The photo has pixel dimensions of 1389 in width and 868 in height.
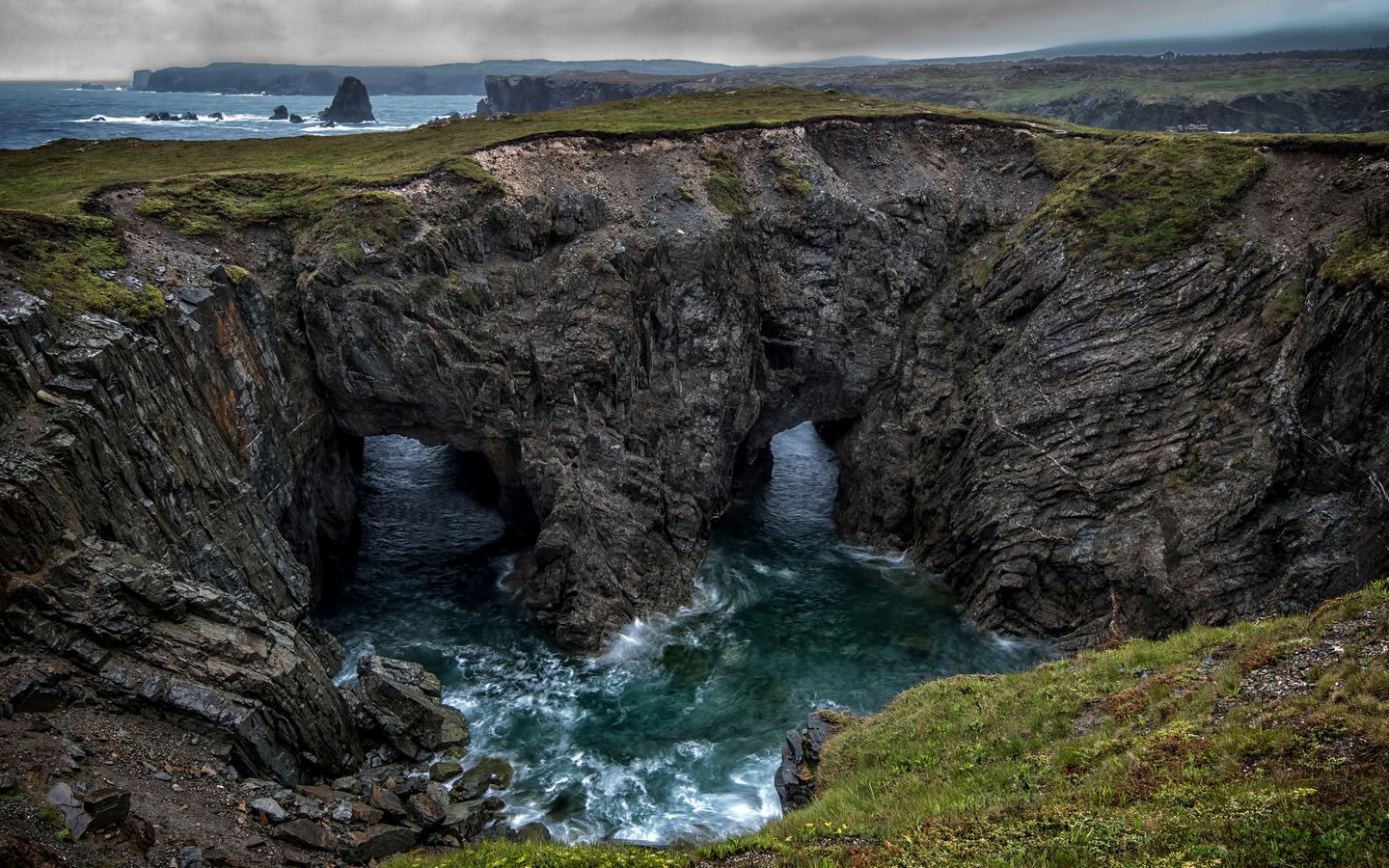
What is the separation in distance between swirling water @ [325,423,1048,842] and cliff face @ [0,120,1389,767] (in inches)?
86.8

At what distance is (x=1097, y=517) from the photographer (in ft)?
129

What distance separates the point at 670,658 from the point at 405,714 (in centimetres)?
1284

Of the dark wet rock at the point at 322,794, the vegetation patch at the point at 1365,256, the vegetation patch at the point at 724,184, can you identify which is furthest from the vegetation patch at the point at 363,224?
the vegetation patch at the point at 1365,256

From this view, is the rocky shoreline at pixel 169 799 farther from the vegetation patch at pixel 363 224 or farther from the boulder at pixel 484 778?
the vegetation patch at pixel 363 224

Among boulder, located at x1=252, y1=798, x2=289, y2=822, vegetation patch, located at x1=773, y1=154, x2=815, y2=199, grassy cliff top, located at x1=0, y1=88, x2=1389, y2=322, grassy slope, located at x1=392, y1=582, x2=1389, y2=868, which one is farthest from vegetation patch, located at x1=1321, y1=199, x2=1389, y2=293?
boulder, located at x1=252, y1=798, x2=289, y2=822

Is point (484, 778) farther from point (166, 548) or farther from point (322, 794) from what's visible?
point (166, 548)

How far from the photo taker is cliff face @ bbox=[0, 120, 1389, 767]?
27391 millimetres

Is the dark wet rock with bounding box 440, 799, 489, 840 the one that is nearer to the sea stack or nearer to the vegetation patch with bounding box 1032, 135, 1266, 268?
the vegetation patch with bounding box 1032, 135, 1266, 268

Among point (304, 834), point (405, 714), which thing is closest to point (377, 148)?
point (405, 714)

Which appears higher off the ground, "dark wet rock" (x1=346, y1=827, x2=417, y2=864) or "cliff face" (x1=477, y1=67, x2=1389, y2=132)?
"cliff face" (x1=477, y1=67, x2=1389, y2=132)

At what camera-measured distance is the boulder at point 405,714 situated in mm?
30891

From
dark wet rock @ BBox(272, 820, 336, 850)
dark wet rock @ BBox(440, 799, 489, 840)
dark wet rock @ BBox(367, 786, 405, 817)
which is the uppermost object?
dark wet rock @ BBox(272, 820, 336, 850)

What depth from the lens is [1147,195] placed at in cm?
4634

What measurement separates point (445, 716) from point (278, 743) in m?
8.11
